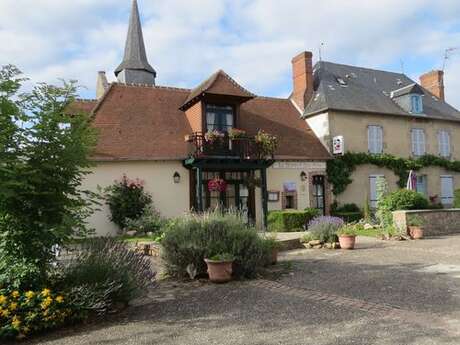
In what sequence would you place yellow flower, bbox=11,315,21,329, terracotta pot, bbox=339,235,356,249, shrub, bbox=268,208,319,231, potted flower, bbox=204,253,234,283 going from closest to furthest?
yellow flower, bbox=11,315,21,329, potted flower, bbox=204,253,234,283, terracotta pot, bbox=339,235,356,249, shrub, bbox=268,208,319,231

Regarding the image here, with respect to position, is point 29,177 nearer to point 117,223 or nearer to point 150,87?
point 117,223

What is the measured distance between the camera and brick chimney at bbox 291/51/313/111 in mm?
19969

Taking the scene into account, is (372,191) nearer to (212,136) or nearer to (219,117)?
(219,117)

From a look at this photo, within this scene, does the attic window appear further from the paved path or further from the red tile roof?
the paved path

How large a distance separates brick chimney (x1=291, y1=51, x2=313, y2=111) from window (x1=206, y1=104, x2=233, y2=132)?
4.72m

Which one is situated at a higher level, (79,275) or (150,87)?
(150,87)

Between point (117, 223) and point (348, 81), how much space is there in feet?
42.8

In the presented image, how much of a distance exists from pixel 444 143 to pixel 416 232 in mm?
10772

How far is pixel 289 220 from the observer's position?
48.2 feet

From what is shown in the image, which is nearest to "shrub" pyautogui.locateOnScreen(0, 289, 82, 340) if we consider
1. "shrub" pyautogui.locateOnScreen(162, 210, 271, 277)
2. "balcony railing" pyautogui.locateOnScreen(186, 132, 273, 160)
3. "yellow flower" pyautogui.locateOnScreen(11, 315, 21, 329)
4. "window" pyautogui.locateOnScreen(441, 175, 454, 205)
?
"yellow flower" pyautogui.locateOnScreen(11, 315, 21, 329)

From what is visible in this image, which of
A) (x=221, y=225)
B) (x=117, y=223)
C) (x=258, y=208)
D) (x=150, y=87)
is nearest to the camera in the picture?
(x=221, y=225)

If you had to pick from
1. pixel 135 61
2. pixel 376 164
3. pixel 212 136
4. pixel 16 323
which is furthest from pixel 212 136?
pixel 135 61

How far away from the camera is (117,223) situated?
14.5 m

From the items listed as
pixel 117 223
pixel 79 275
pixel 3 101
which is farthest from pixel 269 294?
pixel 117 223
